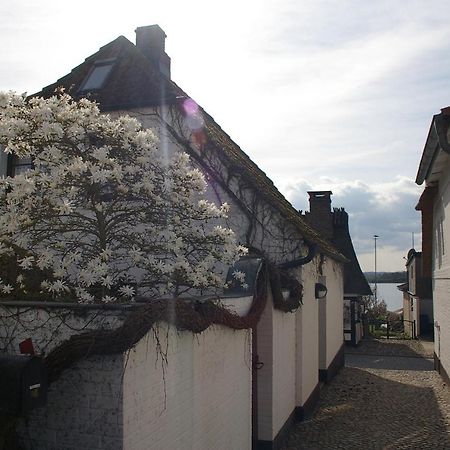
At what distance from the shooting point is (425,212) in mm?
17547

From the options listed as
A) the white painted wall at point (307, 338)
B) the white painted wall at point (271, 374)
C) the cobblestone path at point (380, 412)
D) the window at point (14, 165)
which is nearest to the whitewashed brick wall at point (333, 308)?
the cobblestone path at point (380, 412)

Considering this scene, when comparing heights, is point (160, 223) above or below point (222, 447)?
above

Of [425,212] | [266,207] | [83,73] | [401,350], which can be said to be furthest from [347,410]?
[401,350]

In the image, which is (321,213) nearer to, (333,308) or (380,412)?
(333,308)

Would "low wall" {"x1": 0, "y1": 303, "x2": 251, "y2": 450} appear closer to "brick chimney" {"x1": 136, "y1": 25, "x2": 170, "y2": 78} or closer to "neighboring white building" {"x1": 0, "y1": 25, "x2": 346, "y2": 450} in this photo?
"neighboring white building" {"x1": 0, "y1": 25, "x2": 346, "y2": 450}

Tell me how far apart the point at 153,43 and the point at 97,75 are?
201 centimetres

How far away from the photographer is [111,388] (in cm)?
416

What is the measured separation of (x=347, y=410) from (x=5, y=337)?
8.89m

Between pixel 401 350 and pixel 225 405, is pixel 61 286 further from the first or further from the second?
pixel 401 350

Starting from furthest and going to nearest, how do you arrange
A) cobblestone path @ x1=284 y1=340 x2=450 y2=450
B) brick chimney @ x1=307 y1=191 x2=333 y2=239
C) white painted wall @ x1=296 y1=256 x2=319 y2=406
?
brick chimney @ x1=307 y1=191 x2=333 y2=239
white painted wall @ x1=296 y1=256 x2=319 y2=406
cobblestone path @ x1=284 y1=340 x2=450 y2=450

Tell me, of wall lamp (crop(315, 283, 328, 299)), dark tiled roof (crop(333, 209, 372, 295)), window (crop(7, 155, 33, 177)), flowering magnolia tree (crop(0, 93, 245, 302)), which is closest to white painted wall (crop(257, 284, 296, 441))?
flowering magnolia tree (crop(0, 93, 245, 302))

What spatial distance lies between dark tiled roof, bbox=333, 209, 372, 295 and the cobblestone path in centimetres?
728

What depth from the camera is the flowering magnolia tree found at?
5.11 meters

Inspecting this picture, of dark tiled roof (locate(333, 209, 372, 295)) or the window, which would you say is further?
dark tiled roof (locate(333, 209, 372, 295))
